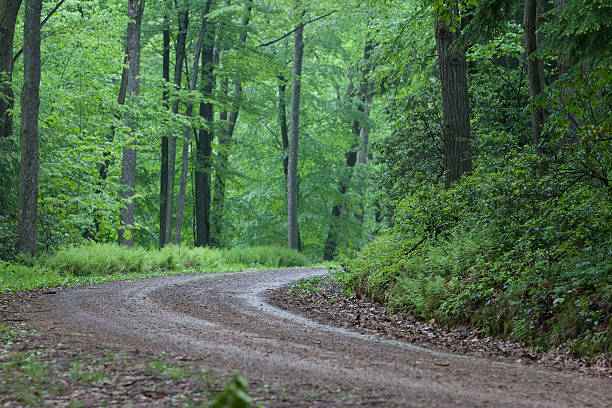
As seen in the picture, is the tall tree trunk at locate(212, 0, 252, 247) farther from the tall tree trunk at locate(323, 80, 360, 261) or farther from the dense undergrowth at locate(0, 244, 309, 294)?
the tall tree trunk at locate(323, 80, 360, 261)

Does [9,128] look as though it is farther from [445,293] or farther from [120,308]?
[445,293]

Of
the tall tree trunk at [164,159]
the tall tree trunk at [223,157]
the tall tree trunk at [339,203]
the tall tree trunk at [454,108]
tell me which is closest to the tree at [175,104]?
the tall tree trunk at [164,159]

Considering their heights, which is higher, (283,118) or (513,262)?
(283,118)

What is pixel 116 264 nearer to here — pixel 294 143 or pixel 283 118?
pixel 294 143

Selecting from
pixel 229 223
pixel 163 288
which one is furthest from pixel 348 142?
pixel 163 288

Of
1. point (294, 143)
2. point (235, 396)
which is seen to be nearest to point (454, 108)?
point (235, 396)

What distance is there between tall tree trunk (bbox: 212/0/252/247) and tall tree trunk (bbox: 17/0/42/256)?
42.3ft

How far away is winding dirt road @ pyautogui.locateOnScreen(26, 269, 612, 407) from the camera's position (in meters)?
4.63

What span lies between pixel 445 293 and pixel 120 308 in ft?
17.9

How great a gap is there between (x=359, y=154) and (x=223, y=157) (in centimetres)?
960

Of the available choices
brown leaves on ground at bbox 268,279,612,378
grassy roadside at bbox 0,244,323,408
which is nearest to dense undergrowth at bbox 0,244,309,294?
grassy roadside at bbox 0,244,323,408

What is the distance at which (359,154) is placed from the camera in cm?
3700

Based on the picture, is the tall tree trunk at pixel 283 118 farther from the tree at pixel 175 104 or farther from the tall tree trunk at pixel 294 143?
the tree at pixel 175 104

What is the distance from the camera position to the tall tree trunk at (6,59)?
55.3 ft
